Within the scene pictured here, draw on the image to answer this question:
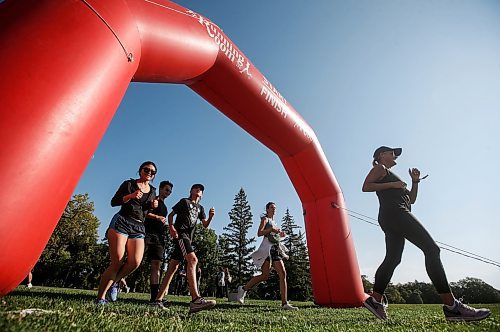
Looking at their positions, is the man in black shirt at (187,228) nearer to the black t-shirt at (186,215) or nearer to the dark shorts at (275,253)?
the black t-shirt at (186,215)

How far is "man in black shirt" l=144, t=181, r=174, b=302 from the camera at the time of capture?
18.4 ft

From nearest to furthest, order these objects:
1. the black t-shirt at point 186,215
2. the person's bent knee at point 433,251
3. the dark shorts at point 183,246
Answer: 1. the person's bent knee at point 433,251
2. the dark shorts at point 183,246
3. the black t-shirt at point 186,215

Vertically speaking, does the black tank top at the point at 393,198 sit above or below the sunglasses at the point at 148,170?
below

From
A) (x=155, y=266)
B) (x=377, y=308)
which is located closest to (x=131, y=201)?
(x=155, y=266)

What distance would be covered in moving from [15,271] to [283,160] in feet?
17.6

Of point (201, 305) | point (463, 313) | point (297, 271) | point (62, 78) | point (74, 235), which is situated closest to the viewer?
point (62, 78)

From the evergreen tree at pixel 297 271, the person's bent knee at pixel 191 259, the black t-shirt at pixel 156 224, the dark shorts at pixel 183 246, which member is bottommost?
the person's bent knee at pixel 191 259

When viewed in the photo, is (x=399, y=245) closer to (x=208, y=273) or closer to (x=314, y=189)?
(x=314, y=189)

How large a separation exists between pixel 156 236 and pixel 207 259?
129ft

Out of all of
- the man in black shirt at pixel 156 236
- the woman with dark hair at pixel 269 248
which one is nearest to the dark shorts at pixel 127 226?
the man in black shirt at pixel 156 236

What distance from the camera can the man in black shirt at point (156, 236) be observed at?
18.4 feet

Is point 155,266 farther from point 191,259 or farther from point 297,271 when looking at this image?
point 297,271

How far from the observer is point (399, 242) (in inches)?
150

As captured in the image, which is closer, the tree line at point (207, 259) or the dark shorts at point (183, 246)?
the dark shorts at point (183, 246)
